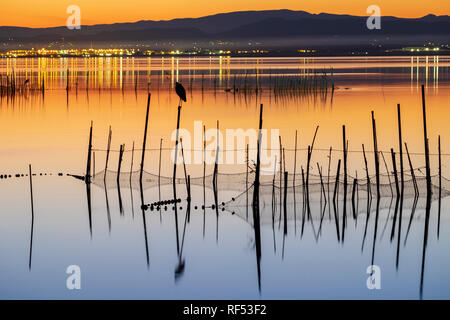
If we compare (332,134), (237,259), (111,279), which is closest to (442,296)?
(237,259)

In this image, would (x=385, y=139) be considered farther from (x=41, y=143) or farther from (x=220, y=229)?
(x=220, y=229)

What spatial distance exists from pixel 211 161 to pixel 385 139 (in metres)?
6.32

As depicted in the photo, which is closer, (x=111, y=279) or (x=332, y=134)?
(x=111, y=279)

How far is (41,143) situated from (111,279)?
42.2 ft

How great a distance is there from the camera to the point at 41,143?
2195 centimetres

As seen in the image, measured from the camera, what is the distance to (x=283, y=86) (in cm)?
4003

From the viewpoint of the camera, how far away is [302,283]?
949cm

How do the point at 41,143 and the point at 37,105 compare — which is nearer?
the point at 41,143

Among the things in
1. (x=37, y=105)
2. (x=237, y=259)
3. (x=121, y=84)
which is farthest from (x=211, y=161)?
(x=121, y=84)

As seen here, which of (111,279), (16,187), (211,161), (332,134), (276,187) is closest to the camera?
(111,279)

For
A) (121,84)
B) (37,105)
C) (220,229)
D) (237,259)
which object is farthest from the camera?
(121,84)

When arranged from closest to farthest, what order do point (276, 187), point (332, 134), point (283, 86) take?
point (276, 187)
point (332, 134)
point (283, 86)

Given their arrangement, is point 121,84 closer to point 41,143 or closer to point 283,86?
point 283,86
